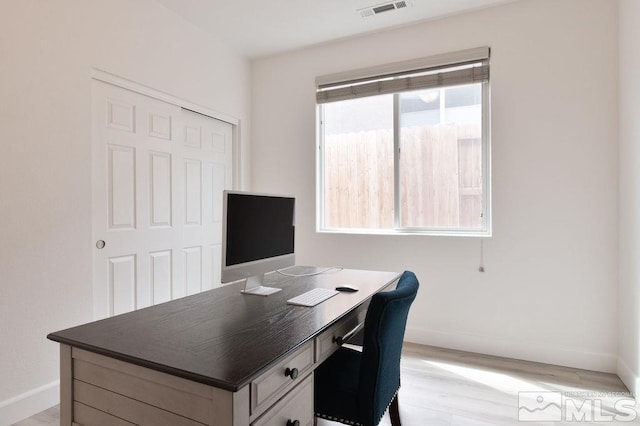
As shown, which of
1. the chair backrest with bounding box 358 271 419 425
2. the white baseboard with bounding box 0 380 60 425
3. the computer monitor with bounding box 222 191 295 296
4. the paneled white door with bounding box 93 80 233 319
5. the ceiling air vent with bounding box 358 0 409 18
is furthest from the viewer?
the ceiling air vent with bounding box 358 0 409 18

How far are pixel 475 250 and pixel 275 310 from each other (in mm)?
2043

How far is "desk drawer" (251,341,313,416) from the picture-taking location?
0.96m

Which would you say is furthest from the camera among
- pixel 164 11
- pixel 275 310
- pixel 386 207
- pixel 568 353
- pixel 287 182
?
pixel 287 182

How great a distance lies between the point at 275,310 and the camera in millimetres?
1490

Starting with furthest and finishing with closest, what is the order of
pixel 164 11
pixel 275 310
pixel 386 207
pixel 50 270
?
pixel 386 207 → pixel 164 11 → pixel 50 270 → pixel 275 310

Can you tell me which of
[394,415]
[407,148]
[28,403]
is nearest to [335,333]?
[394,415]

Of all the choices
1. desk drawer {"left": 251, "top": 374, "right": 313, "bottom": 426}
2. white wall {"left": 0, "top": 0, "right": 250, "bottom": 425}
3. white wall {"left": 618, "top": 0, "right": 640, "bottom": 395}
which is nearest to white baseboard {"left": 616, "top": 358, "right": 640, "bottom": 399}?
white wall {"left": 618, "top": 0, "right": 640, "bottom": 395}

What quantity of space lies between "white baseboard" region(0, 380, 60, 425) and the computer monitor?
143 cm

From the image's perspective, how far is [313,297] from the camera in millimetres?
1677

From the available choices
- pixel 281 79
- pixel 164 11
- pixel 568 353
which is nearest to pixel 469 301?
pixel 568 353

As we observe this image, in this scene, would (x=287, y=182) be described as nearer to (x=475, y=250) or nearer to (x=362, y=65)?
(x=362, y=65)

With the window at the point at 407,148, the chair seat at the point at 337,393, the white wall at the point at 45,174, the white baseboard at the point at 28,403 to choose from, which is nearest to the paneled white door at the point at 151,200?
the white wall at the point at 45,174

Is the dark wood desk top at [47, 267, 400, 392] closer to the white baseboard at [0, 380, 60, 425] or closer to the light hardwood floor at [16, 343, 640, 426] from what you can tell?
the light hardwood floor at [16, 343, 640, 426]

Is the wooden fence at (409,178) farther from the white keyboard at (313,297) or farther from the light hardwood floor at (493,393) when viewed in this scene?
the white keyboard at (313,297)
